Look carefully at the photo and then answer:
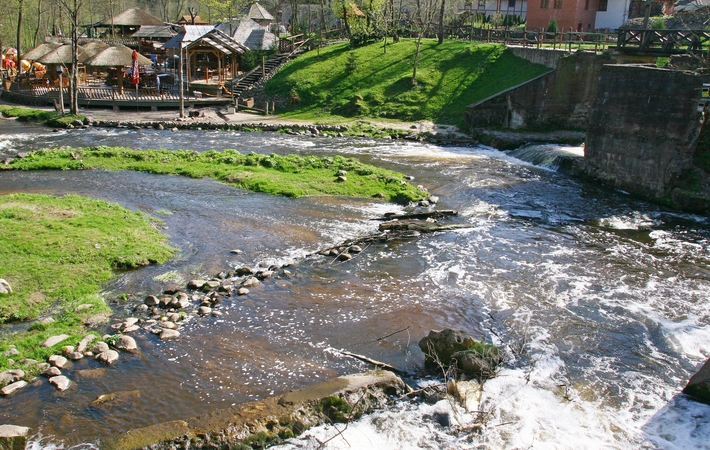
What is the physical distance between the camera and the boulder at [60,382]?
9.84 metres

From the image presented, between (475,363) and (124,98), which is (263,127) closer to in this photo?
(124,98)

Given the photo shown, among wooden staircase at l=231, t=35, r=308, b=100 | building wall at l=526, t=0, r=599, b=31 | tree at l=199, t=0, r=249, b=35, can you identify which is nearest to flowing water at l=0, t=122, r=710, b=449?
wooden staircase at l=231, t=35, r=308, b=100

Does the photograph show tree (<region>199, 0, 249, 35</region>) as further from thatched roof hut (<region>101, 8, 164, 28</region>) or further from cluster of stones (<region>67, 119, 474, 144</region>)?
cluster of stones (<region>67, 119, 474, 144</region>)

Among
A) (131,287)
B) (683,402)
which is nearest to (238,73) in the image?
(131,287)

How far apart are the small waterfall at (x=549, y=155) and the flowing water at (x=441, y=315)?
370 cm

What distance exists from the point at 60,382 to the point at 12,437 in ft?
5.80

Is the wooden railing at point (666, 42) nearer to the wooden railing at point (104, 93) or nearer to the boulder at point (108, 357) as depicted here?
the boulder at point (108, 357)

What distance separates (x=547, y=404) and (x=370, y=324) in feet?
12.7

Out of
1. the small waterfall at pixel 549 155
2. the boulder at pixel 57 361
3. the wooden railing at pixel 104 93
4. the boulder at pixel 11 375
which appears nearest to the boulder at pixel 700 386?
the boulder at pixel 57 361

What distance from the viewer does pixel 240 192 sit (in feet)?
72.6

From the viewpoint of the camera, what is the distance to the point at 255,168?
82.3 feet

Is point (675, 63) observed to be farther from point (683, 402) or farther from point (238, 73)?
point (238, 73)

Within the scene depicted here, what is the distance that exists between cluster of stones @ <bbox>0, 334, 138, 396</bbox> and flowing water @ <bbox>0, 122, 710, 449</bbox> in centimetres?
18

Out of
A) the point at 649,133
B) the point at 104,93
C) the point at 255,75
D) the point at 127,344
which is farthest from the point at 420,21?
the point at 127,344
